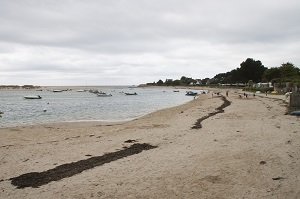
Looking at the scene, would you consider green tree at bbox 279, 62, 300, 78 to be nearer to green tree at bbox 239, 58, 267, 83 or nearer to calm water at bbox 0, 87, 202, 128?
green tree at bbox 239, 58, 267, 83

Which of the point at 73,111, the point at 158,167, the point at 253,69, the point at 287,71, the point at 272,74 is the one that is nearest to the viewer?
the point at 158,167

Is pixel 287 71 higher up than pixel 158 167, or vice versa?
pixel 287 71

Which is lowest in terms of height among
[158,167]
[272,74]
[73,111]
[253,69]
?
[73,111]

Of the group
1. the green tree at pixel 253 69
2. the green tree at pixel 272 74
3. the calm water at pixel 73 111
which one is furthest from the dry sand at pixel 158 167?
the green tree at pixel 253 69

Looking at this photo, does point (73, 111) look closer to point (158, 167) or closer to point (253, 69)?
point (158, 167)

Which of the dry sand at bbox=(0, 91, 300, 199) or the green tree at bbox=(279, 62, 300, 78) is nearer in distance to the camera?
the dry sand at bbox=(0, 91, 300, 199)

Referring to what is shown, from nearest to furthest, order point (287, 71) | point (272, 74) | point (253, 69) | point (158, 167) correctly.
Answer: point (158, 167) < point (287, 71) < point (272, 74) < point (253, 69)

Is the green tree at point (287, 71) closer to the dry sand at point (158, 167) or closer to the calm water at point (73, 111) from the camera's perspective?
the calm water at point (73, 111)


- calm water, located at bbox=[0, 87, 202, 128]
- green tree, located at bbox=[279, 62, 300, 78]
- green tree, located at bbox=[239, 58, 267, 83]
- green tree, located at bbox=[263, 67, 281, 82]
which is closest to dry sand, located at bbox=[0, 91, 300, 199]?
calm water, located at bbox=[0, 87, 202, 128]

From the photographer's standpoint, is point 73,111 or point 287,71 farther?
point 287,71

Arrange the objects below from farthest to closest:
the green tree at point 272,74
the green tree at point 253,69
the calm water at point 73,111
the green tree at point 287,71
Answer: the green tree at point 253,69 → the green tree at point 272,74 → the green tree at point 287,71 → the calm water at point 73,111

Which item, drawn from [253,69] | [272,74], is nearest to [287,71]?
[272,74]

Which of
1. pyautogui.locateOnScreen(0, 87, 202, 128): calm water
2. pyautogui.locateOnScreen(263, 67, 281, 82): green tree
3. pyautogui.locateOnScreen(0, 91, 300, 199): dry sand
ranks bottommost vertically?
pyautogui.locateOnScreen(0, 87, 202, 128): calm water

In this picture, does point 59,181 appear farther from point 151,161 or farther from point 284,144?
point 284,144
